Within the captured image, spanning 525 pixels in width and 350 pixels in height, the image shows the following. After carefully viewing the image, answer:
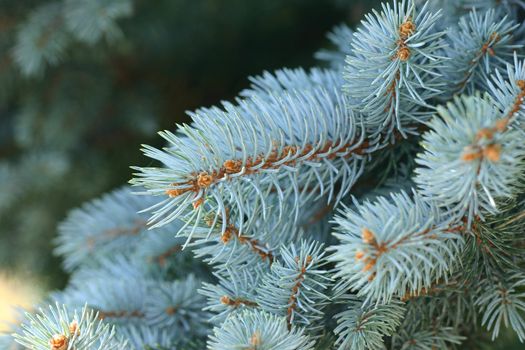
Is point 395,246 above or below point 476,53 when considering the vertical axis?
below

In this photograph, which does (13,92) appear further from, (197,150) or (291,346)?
(291,346)

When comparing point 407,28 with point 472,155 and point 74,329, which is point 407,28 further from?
point 74,329

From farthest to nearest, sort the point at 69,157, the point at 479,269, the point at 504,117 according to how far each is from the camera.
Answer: the point at 69,157, the point at 479,269, the point at 504,117

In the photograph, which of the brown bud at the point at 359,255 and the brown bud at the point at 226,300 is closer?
the brown bud at the point at 359,255

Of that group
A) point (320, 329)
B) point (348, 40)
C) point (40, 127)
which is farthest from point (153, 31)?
point (320, 329)

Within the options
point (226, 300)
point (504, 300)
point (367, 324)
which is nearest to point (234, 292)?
point (226, 300)

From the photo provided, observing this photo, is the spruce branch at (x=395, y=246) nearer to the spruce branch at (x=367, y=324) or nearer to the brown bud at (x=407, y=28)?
the spruce branch at (x=367, y=324)

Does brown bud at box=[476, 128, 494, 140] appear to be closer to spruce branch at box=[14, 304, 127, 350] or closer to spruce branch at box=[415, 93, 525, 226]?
spruce branch at box=[415, 93, 525, 226]

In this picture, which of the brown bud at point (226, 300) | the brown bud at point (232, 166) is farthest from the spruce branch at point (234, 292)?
the brown bud at point (232, 166)
